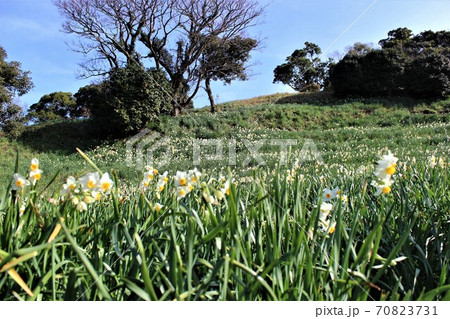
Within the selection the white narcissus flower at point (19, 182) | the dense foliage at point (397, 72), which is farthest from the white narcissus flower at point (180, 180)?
the dense foliage at point (397, 72)

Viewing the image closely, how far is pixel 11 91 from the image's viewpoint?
13398mm

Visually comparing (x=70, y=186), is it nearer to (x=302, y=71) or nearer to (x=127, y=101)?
(x=127, y=101)

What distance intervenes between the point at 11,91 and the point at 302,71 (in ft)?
73.5

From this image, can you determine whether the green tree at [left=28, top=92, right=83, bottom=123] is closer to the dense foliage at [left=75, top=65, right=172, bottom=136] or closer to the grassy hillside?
the grassy hillside

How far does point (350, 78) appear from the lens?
19719 mm

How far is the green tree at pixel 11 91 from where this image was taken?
42.1ft

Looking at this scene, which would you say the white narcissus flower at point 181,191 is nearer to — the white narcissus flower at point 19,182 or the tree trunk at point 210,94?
the white narcissus flower at point 19,182

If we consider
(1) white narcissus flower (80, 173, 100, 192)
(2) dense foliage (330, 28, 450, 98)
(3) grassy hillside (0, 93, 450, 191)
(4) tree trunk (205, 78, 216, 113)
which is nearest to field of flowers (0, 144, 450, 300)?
(1) white narcissus flower (80, 173, 100, 192)

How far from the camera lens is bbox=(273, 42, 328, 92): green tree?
28.3 m

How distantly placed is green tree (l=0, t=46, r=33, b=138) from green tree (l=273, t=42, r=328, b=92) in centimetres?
2005

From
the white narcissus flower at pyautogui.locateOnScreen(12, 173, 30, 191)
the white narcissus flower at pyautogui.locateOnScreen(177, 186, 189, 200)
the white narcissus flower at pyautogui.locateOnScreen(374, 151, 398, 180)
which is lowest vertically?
the white narcissus flower at pyautogui.locateOnScreen(177, 186, 189, 200)

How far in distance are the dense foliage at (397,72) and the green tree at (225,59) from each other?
5.89 m

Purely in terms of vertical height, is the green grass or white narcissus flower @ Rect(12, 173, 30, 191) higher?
white narcissus flower @ Rect(12, 173, 30, 191)
